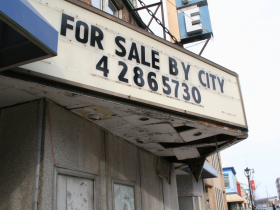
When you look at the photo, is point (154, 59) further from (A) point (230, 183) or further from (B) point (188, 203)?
(A) point (230, 183)

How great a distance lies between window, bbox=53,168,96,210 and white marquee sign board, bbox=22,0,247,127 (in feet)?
5.81

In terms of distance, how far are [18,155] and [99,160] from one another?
1901mm

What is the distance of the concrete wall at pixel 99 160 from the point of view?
4934mm

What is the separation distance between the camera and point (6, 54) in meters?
3.68

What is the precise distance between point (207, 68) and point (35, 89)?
4.29 metres

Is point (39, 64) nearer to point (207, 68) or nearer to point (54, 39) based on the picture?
point (54, 39)

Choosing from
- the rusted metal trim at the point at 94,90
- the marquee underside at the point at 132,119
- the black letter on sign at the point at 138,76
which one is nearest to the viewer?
the rusted metal trim at the point at 94,90

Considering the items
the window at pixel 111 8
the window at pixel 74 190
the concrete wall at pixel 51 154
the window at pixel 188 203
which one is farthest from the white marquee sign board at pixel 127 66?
the window at pixel 188 203

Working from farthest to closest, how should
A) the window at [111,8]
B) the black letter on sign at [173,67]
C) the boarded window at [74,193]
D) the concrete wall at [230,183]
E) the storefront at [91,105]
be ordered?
the concrete wall at [230,183] < the window at [111,8] < the black letter on sign at [173,67] < the boarded window at [74,193] < the storefront at [91,105]

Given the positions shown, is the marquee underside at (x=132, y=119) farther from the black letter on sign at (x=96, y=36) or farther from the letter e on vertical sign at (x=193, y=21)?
the letter e on vertical sign at (x=193, y=21)

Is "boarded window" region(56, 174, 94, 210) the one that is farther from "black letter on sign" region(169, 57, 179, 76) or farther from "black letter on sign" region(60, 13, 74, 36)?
"black letter on sign" region(169, 57, 179, 76)

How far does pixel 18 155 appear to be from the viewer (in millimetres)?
4883

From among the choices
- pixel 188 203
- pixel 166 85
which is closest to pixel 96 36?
pixel 166 85

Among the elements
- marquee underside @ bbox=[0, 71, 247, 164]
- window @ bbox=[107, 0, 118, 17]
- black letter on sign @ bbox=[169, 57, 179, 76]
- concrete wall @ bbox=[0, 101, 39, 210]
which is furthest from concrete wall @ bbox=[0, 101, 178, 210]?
window @ bbox=[107, 0, 118, 17]
